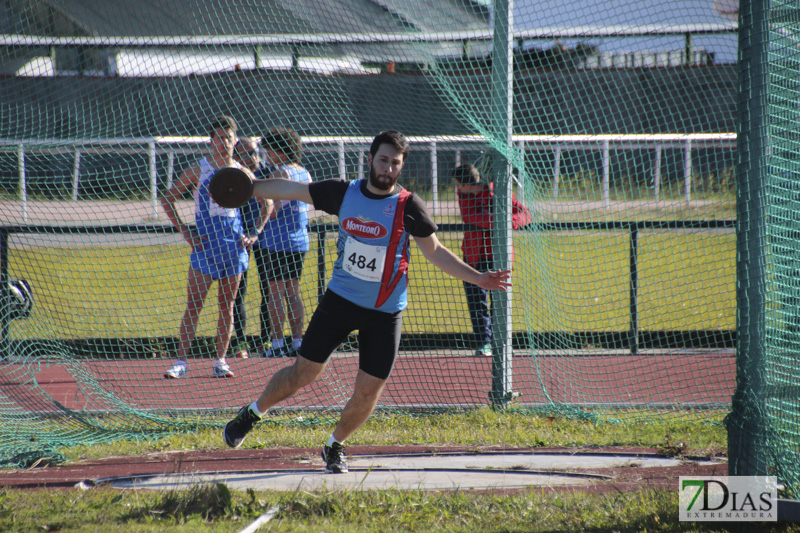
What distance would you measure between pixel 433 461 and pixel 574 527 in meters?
1.31

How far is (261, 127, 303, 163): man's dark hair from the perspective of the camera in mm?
6070

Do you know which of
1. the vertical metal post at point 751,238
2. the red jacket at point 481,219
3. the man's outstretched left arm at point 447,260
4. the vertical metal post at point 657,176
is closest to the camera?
the vertical metal post at point 751,238

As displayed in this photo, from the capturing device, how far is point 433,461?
4.56 metres

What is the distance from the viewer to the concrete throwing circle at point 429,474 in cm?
402

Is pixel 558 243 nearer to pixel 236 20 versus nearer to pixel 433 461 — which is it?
pixel 433 461

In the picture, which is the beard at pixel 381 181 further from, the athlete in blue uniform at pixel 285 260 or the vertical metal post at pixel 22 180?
the vertical metal post at pixel 22 180

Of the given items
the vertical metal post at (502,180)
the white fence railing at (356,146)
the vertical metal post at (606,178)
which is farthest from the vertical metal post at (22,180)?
the vertical metal post at (606,178)

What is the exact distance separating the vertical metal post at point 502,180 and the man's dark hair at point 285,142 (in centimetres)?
166

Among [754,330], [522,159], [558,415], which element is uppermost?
[522,159]

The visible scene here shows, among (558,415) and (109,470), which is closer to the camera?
(109,470)

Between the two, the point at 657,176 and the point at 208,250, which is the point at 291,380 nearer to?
the point at 208,250

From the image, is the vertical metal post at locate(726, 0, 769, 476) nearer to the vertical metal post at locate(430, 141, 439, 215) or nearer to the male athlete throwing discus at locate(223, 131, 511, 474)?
the male athlete throwing discus at locate(223, 131, 511, 474)

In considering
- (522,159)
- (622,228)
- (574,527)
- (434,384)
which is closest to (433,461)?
(574,527)

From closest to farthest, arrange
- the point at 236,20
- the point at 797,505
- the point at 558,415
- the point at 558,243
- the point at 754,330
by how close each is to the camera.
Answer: the point at 797,505, the point at 754,330, the point at 558,415, the point at 236,20, the point at 558,243
